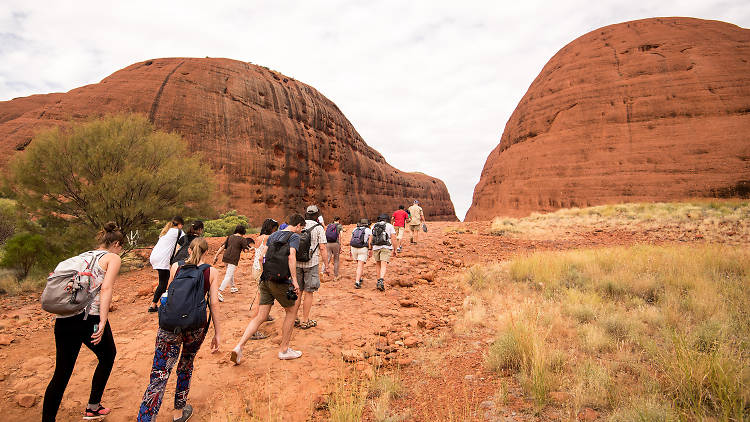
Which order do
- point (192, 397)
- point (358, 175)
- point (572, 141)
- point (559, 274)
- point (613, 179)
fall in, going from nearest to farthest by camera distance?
point (192, 397) → point (559, 274) → point (613, 179) → point (572, 141) → point (358, 175)

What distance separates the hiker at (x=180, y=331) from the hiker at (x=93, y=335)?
53cm

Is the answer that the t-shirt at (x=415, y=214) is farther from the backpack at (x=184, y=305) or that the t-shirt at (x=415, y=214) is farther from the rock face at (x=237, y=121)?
the rock face at (x=237, y=121)

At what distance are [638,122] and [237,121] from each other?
106 feet

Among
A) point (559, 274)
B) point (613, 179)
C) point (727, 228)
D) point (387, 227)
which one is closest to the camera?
point (559, 274)

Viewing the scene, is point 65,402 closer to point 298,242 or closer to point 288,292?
point 288,292

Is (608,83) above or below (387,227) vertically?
above

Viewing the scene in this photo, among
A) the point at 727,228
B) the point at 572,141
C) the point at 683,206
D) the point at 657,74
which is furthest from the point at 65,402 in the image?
the point at 657,74

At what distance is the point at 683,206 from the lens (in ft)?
61.4

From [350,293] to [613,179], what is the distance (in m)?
25.9

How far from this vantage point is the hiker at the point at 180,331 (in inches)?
106

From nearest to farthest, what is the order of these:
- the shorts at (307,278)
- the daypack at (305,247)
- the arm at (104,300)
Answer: the arm at (104,300) < the daypack at (305,247) < the shorts at (307,278)

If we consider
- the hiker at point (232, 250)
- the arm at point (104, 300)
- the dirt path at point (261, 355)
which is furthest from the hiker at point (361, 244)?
the arm at point (104, 300)

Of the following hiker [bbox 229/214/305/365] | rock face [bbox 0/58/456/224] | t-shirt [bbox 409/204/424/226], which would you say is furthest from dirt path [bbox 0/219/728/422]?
rock face [bbox 0/58/456/224]

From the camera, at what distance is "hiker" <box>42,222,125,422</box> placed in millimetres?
2719
